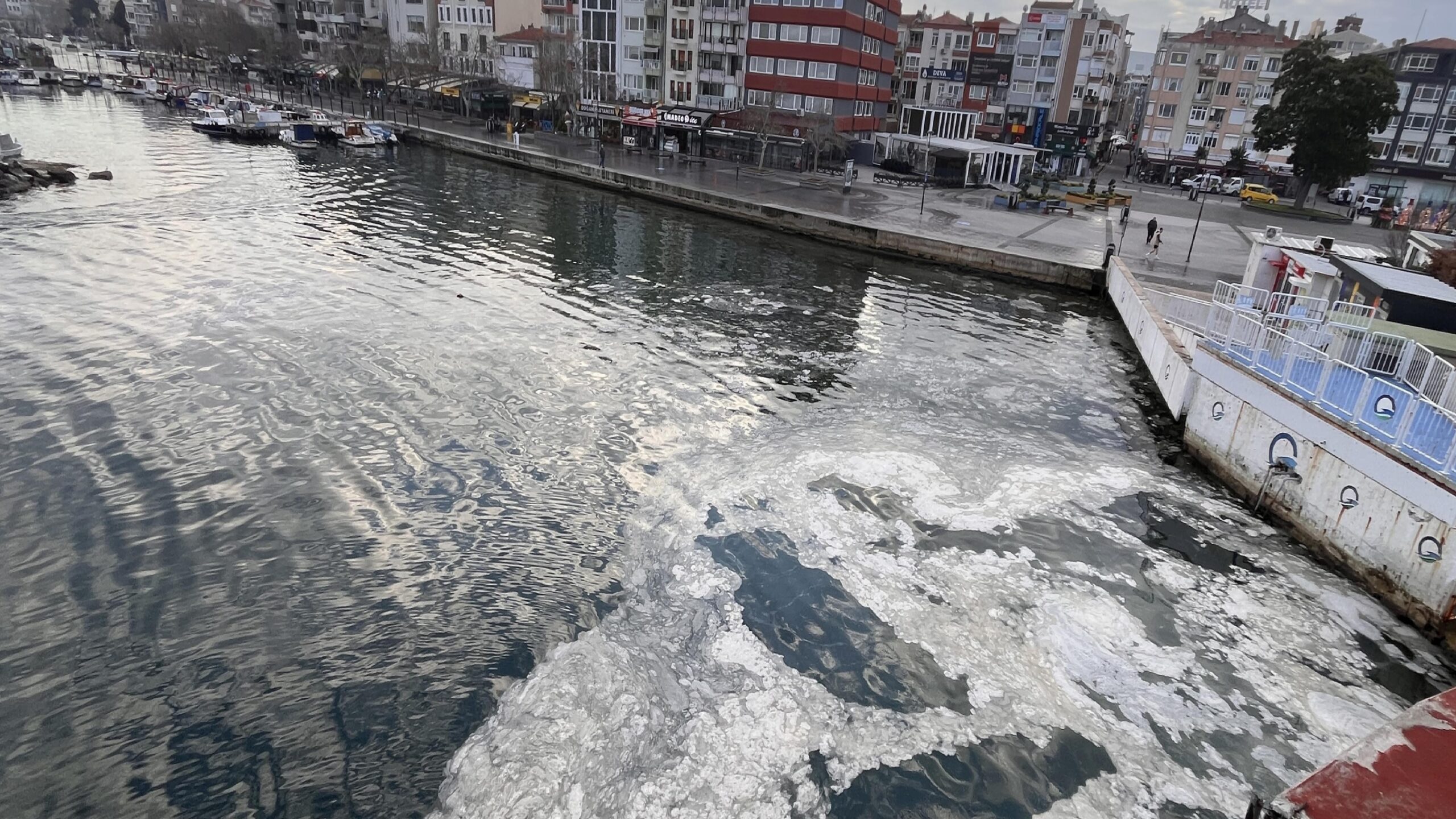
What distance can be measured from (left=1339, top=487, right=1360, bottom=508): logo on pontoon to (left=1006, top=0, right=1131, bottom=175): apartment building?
217 feet

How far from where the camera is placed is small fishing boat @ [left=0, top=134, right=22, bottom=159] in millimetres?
40188

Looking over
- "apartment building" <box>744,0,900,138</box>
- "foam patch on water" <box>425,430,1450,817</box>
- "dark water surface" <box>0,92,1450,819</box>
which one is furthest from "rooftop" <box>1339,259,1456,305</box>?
"apartment building" <box>744,0,900,138</box>

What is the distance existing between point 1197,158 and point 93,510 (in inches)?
3334

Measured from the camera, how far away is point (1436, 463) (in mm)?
11312

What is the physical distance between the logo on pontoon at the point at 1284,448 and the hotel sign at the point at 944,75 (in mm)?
74100


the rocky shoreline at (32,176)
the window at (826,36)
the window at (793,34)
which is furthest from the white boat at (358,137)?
the window at (826,36)

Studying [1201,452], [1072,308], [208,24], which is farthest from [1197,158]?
[208,24]

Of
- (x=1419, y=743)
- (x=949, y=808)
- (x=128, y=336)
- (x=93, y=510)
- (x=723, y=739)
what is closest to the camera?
(x=1419, y=743)

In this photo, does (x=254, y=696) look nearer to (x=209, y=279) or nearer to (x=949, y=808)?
A: (x=949, y=808)

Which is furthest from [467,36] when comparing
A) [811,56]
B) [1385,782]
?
[1385,782]

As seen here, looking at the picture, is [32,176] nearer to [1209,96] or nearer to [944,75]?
[944,75]

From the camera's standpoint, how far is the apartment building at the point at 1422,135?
194 ft

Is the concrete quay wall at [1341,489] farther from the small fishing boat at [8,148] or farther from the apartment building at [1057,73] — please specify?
the apartment building at [1057,73]

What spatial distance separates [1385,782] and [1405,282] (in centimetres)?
1555
